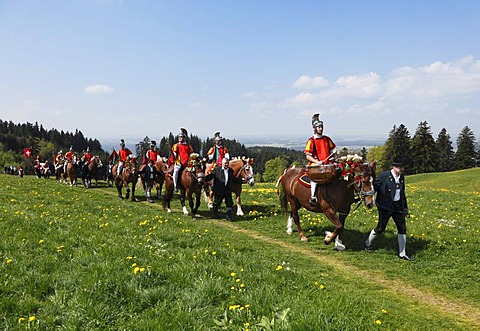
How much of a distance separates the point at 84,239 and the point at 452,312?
8617mm

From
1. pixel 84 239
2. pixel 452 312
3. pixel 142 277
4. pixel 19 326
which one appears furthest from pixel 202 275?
pixel 452 312

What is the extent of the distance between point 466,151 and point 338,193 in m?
90.3

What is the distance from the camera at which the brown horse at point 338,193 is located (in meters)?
10.2

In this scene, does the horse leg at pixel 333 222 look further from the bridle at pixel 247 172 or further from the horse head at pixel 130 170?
the horse head at pixel 130 170

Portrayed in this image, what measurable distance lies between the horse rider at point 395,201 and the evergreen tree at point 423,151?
248 feet

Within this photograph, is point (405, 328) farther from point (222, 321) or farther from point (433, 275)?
point (433, 275)

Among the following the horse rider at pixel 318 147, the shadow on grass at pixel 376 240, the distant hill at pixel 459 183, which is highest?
the horse rider at pixel 318 147

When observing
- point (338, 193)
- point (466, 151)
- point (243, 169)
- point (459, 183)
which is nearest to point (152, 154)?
point (243, 169)

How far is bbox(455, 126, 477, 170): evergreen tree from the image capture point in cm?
8356

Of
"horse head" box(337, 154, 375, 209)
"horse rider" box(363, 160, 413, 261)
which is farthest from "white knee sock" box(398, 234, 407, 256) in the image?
"horse head" box(337, 154, 375, 209)

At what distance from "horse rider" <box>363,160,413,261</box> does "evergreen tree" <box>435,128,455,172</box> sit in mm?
82214

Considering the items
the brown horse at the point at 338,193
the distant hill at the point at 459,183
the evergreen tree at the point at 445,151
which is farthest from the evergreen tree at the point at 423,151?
the brown horse at the point at 338,193

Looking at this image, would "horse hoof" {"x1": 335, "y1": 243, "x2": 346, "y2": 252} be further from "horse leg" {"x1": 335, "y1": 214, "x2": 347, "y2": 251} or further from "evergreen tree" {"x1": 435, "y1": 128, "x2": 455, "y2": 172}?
"evergreen tree" {"x1": 435, "y1": 128, "x2": 455, "y2": 172}

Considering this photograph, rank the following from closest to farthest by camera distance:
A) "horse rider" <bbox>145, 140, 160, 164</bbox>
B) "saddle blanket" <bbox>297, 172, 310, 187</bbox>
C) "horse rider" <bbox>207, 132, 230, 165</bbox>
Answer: "saddle blanket" <bbox>297, 172, 310, 187</bbox>, "horse rider" <bbox>207, 132, 230, 165</bbox>, "horse rider" <bbox>145, 140, 160, 164</bbox>
